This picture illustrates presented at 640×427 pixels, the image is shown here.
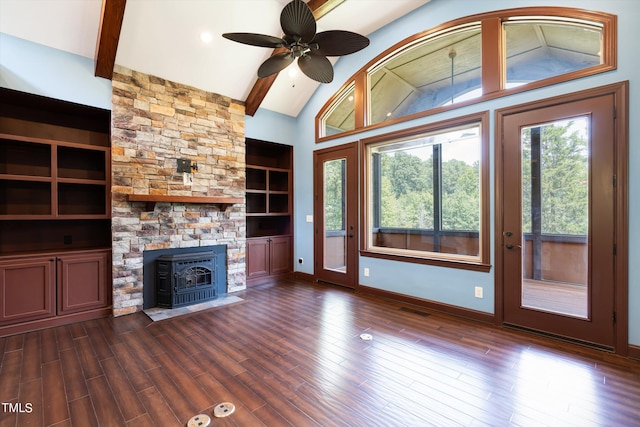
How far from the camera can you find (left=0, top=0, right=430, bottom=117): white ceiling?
3229 mm

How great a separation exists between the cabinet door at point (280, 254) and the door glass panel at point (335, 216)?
0.94 m

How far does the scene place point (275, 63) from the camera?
3.23 metres

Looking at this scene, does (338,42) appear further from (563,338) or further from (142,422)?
(563,338)

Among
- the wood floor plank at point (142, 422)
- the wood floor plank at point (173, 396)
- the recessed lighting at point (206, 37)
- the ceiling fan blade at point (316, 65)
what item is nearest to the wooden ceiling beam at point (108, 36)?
the recessed lighting at point (206, 37)

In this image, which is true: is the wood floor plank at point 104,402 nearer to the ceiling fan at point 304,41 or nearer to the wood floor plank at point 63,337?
the wood floor plank at point 63,337

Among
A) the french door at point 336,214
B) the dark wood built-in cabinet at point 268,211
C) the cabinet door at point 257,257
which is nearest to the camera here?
the french door at point 336,214

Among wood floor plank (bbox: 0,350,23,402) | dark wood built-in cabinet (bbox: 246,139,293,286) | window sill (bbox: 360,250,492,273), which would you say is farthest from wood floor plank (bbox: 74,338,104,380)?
window sill (bbox: 360,250,492,273)

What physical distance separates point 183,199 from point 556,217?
15.1ft

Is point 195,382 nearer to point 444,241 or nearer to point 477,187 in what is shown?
point 444,241

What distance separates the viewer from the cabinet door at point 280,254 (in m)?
5.73

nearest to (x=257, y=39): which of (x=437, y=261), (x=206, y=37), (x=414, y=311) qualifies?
(x=206, y=37)

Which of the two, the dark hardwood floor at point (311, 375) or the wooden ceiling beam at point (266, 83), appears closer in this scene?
the dark hardwood floor at point (311, 375)

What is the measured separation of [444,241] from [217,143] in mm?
3910

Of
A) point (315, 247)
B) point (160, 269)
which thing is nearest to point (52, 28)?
point (160, 269)
